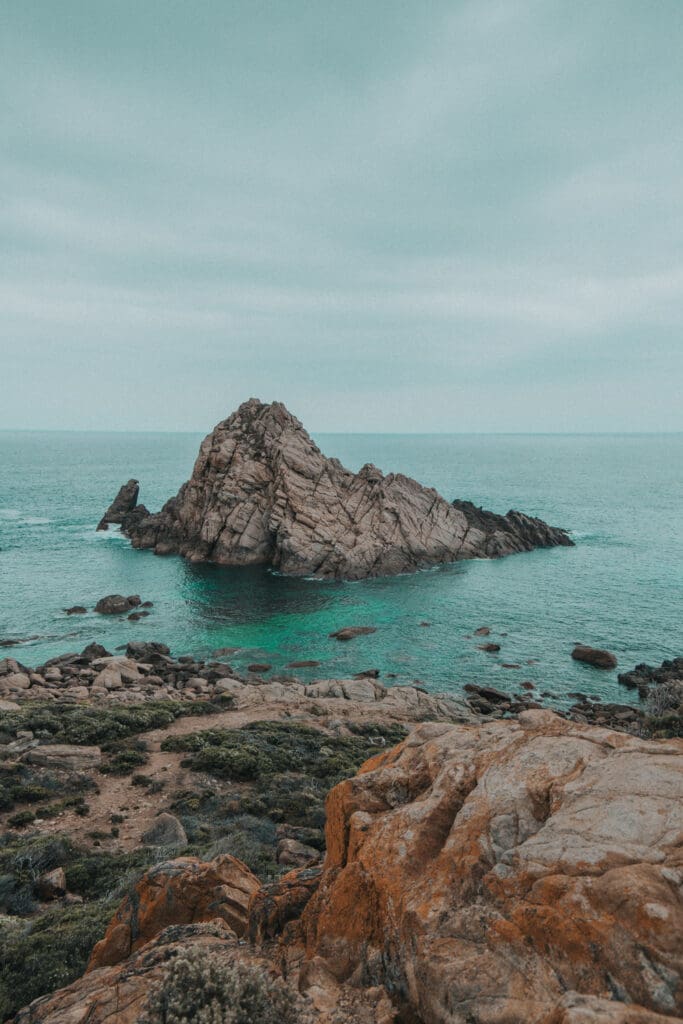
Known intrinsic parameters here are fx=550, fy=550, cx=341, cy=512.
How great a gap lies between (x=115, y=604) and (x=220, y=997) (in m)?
55.1

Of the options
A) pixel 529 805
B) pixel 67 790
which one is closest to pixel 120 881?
pixel 67 790

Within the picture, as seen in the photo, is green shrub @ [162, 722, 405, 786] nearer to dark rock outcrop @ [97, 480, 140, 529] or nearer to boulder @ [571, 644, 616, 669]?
boulder @ [571, 644, 616, 669]

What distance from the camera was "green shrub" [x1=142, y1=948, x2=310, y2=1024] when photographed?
19.6 ft

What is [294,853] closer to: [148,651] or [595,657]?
[148,651]

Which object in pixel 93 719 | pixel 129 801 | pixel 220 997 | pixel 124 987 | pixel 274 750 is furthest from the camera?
pixel 93 719

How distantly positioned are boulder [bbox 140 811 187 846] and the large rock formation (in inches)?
2090

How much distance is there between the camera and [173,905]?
30.9ft

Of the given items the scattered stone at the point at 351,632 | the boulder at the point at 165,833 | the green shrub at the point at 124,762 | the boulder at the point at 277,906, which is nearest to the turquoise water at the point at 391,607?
the scattered stone at the point at 351,632

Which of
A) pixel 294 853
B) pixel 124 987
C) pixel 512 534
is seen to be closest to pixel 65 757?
pixel 294 853

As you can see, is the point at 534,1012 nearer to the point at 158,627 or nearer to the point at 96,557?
the point at 158,627

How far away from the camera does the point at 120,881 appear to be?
13047mm

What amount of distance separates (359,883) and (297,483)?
69.5 meters

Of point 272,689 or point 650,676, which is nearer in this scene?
point 272,689

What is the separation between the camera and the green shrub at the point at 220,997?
599 cm
